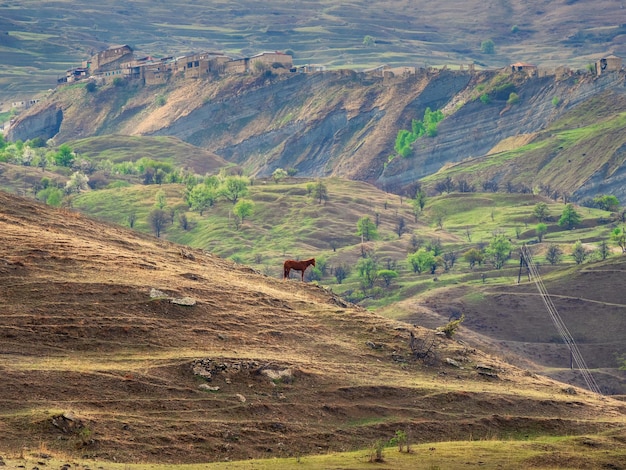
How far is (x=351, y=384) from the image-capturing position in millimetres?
55312

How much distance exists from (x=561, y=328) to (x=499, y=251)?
41401 mm

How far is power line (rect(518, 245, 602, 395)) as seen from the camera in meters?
122

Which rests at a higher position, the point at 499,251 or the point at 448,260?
the point at 499,251

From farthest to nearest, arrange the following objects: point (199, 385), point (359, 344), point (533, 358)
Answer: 1. point (533, 358)
2. point (359, 344)
3. point (199, 385)

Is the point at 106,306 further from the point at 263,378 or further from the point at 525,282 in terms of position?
the point at 525,282

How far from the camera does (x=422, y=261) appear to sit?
17962 cm

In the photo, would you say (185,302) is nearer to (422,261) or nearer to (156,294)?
(156,294)

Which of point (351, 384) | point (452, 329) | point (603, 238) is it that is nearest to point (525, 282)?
point (603, 238)

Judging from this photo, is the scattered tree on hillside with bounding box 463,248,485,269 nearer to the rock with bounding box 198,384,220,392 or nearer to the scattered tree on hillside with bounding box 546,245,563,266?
the scattered tree on hillside with bounding box 546,245,563,266

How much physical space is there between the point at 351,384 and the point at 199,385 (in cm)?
679

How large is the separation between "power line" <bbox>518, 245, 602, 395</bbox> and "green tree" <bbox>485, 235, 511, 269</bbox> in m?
4.64

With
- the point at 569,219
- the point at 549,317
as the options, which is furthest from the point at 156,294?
the point at 569,219

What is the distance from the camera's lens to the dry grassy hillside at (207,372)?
47688 mm

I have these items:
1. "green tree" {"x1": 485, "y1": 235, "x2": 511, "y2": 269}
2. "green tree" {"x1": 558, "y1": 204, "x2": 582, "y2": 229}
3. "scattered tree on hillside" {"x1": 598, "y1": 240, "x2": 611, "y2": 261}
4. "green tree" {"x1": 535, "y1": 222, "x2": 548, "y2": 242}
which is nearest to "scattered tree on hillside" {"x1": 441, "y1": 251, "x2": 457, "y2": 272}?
"green tree" {"x1": 485, "y1": 235, "x2": 511, "y2": 269}
